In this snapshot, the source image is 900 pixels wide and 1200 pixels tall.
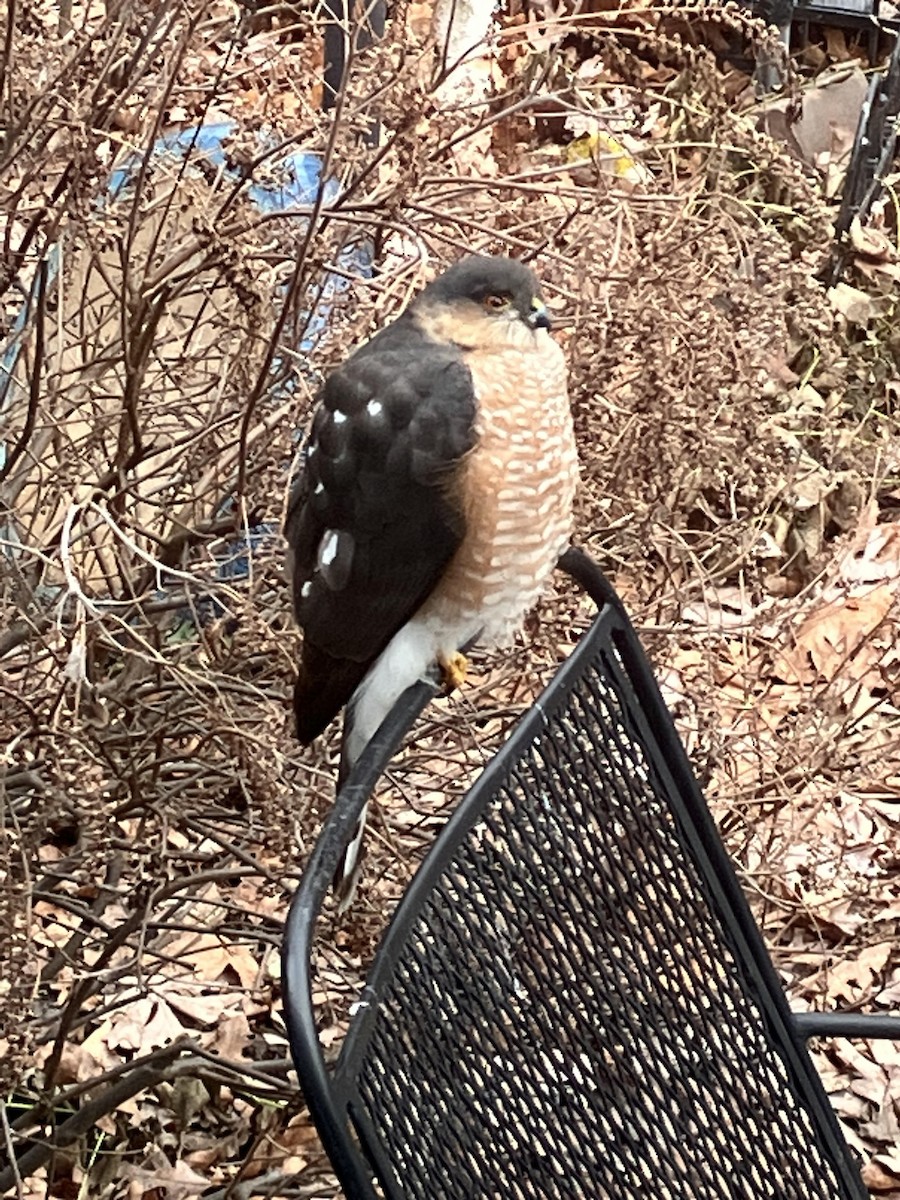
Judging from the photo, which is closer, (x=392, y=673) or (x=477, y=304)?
(x=477, y=304)

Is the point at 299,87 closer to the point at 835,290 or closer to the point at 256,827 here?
the point at 256,827

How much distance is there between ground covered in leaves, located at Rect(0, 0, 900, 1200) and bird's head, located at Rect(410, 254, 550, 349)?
0.15 meters

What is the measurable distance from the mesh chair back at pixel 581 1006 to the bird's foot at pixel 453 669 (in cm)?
46

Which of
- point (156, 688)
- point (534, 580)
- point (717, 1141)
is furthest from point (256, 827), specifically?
point (717, 1141)

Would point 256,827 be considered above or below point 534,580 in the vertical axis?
below

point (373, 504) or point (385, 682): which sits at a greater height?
A: point (373, 504)

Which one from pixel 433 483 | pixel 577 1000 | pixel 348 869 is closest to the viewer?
pixel 577 1000

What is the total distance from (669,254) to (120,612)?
0.83 meters

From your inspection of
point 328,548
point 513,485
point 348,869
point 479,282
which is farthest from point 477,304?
point 348,869

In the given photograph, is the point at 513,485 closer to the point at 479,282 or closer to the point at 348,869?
the point at 479,282

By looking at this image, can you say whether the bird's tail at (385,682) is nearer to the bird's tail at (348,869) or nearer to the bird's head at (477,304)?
the bird's tail at (348,869)

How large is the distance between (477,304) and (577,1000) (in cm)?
78

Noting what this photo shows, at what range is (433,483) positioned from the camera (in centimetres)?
165

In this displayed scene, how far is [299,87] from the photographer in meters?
2.10
